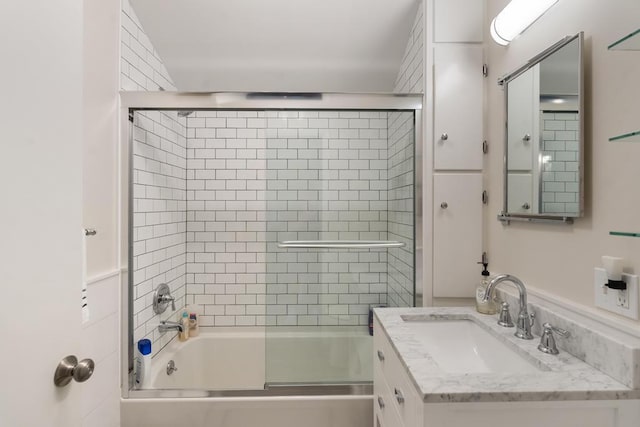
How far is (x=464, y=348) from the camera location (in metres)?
1.34

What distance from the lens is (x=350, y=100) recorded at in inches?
71.3

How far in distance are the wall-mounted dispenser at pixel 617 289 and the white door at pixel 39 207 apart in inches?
59.0

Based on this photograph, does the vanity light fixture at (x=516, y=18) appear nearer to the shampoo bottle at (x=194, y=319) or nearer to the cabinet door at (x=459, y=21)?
the cabinet door at (x=459, y=21)

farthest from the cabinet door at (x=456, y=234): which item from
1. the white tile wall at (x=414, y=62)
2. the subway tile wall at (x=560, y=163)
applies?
the white tile wall at (x=414, y=62)

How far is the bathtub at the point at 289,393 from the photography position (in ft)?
5.70

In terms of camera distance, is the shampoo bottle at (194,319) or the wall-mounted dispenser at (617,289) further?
the shampoo bottle at (194,319)

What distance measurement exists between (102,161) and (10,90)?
1195mm

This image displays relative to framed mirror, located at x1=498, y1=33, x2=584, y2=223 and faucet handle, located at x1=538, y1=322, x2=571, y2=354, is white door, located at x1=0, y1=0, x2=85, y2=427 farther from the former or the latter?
framed mirror, located at x1=498, y1=33, x2=584, y2=223

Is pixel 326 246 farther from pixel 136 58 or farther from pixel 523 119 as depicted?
pixel 136 58

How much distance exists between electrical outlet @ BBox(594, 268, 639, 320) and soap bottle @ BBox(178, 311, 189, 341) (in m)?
2.42

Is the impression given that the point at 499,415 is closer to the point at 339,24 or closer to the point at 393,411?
the point at 393,411

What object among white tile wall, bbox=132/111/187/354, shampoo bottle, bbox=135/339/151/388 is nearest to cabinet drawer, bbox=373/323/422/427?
shampoo bottle, bbox=135/339/151/388

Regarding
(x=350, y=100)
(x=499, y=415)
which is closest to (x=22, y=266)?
(x=499, y=415)

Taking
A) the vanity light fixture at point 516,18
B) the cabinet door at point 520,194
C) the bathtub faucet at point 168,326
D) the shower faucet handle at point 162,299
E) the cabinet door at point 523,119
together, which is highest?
the vanity light fixture at point 516,18
